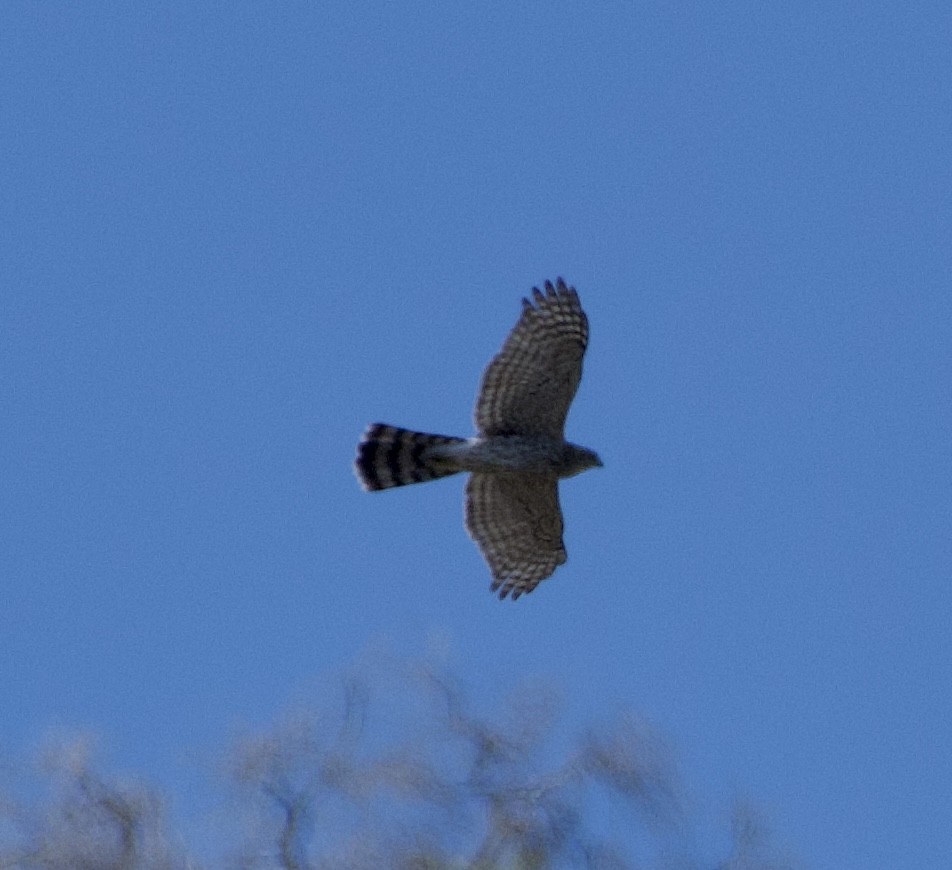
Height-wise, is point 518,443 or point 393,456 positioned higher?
point 518,443

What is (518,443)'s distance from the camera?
44.2 ft

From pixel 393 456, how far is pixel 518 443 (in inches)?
29.8

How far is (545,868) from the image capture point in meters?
11.7

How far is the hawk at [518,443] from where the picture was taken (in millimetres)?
13328

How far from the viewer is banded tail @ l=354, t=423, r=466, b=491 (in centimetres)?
1334

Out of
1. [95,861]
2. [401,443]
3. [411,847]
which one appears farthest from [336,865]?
[401,443]

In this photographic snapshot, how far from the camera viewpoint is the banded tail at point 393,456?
1334 centimetres

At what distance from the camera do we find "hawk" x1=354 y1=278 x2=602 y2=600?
43.7ft

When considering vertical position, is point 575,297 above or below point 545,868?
above

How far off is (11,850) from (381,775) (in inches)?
80.3

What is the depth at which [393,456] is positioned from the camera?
13.4 meters

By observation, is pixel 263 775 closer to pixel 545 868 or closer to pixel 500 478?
pixel 545 868

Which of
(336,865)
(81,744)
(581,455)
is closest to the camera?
(336,865)

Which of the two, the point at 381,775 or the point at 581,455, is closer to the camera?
the point at 381,775
